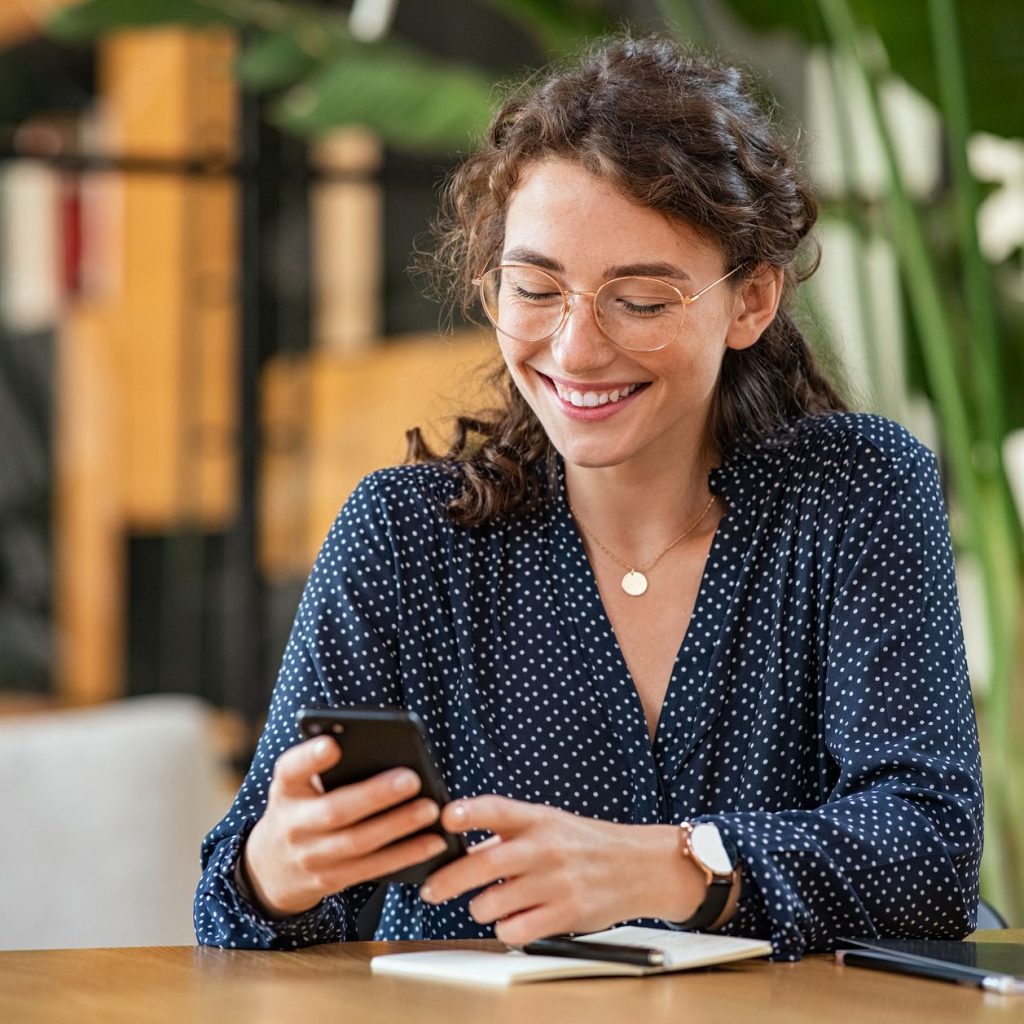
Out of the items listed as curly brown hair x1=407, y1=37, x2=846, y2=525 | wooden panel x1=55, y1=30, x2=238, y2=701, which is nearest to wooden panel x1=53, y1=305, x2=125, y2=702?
wooden panel x1=55, y1=30, x2=238, y2=701

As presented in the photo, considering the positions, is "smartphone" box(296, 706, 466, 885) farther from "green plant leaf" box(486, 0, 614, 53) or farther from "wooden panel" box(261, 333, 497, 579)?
"wooden panel" box(261, 333, 497, 579)

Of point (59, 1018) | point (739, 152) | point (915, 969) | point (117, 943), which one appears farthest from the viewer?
point (117, 943)

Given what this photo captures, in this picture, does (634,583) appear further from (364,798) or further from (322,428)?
(322,428)

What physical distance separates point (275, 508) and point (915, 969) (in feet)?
11.4

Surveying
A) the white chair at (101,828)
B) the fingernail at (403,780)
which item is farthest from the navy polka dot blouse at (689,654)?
the white chair at (101,828)

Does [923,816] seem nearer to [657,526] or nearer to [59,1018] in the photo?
[657,526]

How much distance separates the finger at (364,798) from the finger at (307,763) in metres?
0.02

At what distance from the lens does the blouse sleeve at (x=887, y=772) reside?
1.38 m

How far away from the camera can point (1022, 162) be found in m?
4.23

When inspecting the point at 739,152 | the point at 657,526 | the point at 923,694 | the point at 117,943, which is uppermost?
the point at 739,152

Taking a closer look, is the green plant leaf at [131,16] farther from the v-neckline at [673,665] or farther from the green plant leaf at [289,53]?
A: the v-neckline at [673,665]

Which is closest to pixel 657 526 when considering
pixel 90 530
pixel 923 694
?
pixel 923 694

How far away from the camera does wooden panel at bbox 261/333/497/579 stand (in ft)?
14.9

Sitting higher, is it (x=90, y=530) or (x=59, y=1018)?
(x=90, y=530)
